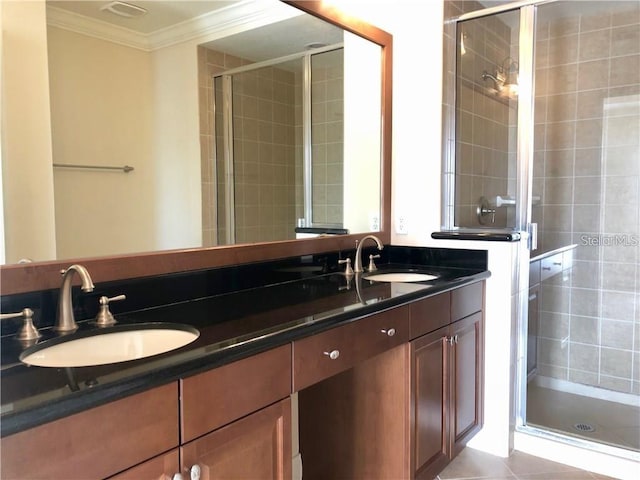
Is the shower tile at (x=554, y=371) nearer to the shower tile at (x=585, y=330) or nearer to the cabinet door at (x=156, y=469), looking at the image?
the shower tile at (x=585, y=330)

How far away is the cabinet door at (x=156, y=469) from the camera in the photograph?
0.96 meters

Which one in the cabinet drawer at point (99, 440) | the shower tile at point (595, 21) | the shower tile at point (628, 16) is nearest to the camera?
the cabinet drawer at point (99, 440)

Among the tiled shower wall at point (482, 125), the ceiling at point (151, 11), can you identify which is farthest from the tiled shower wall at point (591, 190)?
the ceiling at point (151, 11)

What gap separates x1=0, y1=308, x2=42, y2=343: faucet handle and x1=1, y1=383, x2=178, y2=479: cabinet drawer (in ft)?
1.33

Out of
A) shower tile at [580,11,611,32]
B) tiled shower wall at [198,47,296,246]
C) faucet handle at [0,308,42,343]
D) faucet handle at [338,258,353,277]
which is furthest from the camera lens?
shower tile at [580,11,611,32]

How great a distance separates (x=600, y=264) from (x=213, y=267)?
2579 millimetres

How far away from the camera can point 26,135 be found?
1322mm

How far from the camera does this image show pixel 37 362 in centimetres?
111

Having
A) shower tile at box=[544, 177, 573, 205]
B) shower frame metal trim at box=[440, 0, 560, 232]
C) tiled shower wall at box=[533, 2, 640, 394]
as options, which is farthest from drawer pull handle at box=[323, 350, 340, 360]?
shower tile at box=[544, 177, 573, 205]

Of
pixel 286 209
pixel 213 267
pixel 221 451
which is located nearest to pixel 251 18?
pixel 286 209

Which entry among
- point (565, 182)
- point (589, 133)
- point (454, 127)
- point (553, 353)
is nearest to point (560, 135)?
point (589, 133)

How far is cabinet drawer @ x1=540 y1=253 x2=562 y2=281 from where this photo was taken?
3090 mm

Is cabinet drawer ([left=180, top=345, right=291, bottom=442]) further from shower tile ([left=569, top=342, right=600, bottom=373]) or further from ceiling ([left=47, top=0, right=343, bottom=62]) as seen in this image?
shower tile ([left=569, top=342, right=600, bottom=373])

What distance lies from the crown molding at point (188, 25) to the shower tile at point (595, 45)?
2054mm
